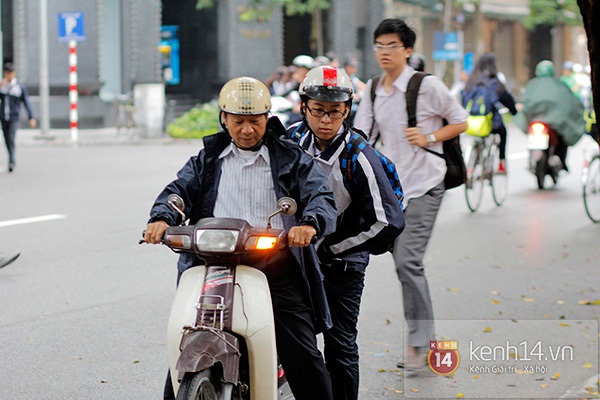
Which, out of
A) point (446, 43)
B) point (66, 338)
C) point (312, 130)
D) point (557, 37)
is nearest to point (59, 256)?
point (66, 338)

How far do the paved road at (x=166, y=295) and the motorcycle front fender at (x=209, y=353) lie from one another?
1766mm

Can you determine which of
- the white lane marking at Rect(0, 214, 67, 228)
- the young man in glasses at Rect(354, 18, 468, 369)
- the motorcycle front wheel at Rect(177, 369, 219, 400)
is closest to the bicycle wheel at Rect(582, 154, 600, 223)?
the white lane marking at Rect(0, 214, 67, 228)

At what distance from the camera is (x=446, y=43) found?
3384 cm

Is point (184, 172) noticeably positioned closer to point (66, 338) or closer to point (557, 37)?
point (66, 338)

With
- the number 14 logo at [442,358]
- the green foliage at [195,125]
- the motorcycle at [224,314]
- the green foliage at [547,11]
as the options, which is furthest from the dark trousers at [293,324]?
the green foliage at [547,11]

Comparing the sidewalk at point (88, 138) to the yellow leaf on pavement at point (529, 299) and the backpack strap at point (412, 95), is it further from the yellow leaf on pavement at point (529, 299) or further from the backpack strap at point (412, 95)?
the backpack strap at point (412, 95)

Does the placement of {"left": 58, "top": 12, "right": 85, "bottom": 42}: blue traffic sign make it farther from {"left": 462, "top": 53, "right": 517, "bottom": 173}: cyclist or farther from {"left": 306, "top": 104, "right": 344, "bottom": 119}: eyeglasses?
{"left": 306, "top": 104, "right": 344, "bottom": 119}: eyeglasses

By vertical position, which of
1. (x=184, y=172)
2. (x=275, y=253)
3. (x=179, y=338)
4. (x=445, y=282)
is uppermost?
(x=184, y=172)

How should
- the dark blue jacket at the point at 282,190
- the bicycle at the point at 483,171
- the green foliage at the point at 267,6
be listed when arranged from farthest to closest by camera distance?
the green foliage at the point at 267,6 → the bicycle at the point at 483,171 → the dark blue jacket at the point at 282,190

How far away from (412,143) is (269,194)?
2.15 m

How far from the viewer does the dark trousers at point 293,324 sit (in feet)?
14.9

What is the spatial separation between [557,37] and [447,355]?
5781 cm

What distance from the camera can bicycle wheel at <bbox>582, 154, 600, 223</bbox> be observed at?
1300 cm

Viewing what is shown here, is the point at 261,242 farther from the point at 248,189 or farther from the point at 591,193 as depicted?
the point at 591,193
